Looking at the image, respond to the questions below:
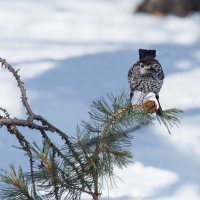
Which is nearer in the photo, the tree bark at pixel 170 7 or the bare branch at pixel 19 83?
the bare branch at pixel 19 83

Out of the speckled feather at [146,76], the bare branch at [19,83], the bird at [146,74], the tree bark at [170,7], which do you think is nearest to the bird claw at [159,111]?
the bird at [146,74]

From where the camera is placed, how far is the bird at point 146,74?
271 inches

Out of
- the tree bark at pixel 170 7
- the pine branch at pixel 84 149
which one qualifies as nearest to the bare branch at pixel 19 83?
the pine branch at pixel 84 149

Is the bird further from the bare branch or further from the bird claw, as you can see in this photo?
the bare branch

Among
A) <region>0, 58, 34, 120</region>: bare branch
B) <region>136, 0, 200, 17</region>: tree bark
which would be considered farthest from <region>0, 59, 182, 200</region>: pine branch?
<region>136, 0, 200, 17</region>: tree bark

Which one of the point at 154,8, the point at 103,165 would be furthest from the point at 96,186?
the point at 154,8

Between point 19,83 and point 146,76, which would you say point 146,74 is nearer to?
point 146,76

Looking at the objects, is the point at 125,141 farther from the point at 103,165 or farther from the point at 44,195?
the point at 44,195

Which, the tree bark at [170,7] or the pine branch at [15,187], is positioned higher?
the tree bark at [170,7]

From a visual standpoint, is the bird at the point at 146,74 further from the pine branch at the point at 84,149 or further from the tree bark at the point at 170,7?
the tree bark at the point at 170,7

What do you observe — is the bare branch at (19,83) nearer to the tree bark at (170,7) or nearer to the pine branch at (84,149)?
the pine branch at (84,149)

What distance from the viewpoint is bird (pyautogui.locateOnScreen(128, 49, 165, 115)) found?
22.6 feet

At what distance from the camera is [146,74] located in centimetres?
695

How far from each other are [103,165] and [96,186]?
0.62ft
